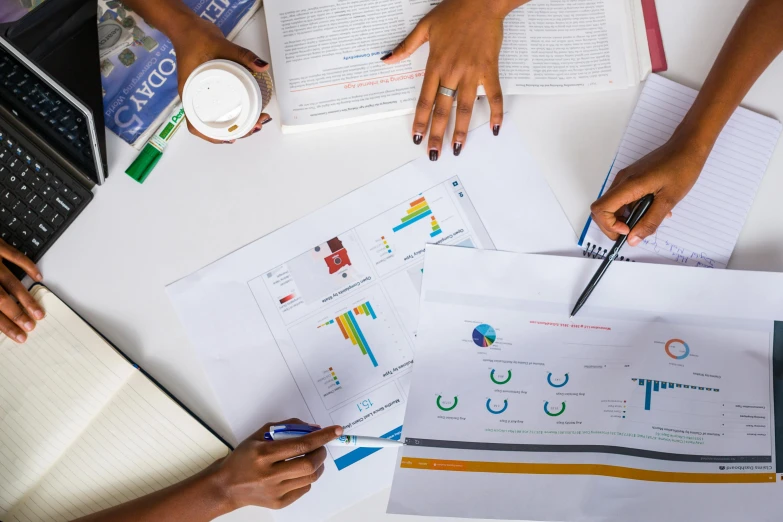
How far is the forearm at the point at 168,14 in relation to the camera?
0.75m

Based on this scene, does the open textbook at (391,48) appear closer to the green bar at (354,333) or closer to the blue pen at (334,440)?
the green bar at (354,333)

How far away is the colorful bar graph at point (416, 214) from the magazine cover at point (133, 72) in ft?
1.16

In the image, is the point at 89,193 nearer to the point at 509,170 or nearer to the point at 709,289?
the point at 509,170

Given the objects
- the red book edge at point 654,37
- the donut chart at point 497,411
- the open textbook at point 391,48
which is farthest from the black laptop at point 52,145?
the red book edge at point 654,37

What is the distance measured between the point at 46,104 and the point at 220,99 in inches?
8.2

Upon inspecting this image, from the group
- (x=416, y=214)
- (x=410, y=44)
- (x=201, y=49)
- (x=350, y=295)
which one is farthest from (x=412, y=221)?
(x=201, y=49)

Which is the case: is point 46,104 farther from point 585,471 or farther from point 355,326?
point 585,471

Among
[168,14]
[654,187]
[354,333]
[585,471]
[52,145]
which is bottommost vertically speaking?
[585,471]

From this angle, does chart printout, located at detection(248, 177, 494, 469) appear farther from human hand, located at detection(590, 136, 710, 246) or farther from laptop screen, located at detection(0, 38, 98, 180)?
laptop screen, located at detection(0, 38, 98, 180)

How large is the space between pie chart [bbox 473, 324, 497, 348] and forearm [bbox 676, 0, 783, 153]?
0.36m

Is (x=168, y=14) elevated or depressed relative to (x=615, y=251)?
elevated

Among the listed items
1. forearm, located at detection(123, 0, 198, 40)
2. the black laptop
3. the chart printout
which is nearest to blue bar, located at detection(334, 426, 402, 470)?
the chart printout

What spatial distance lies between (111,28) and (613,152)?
716mm

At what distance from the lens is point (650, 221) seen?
29.4 inches
